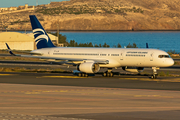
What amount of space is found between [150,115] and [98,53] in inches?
1142

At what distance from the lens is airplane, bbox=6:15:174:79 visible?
48.8 metres

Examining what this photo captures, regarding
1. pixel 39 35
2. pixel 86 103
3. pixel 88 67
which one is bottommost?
pixel 86 103

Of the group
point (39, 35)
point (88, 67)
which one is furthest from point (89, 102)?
point (39, 35)

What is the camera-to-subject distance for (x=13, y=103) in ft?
91.6

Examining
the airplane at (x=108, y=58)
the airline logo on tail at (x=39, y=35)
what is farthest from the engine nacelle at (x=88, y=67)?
the airline logo on tail at (x=39, y=35)

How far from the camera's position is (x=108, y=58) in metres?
51.2

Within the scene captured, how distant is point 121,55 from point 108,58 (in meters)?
2.04

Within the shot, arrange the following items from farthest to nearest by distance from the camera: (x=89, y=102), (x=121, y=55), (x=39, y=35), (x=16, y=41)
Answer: (x=16, y=41) → (x=39, y=35) → (x=121, y=55) → (x=89, y=102)

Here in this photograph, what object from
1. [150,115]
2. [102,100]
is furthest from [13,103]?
[150,115]

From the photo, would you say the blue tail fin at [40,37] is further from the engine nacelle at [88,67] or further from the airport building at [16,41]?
the airport building at [16,41]

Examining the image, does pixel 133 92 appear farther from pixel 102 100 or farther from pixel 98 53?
pixel 98 53

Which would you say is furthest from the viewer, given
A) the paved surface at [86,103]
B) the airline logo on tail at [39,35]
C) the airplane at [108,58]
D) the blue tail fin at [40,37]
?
the airline logo on tail at [39,35]

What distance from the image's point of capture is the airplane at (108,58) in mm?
48781

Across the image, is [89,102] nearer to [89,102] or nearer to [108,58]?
[89,102]
